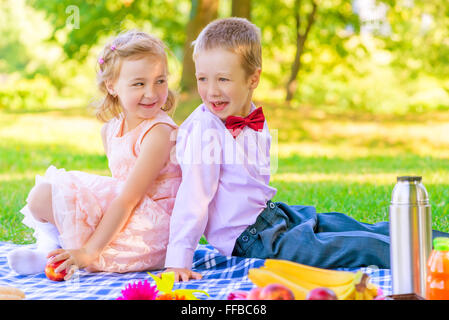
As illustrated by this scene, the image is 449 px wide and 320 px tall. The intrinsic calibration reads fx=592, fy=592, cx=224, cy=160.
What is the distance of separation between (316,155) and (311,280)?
7691mm

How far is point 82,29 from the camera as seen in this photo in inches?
536

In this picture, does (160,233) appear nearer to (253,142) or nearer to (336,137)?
(253,142)

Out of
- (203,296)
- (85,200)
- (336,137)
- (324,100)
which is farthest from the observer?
(324,100)

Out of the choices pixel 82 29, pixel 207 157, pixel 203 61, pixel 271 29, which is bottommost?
pixel 207 157

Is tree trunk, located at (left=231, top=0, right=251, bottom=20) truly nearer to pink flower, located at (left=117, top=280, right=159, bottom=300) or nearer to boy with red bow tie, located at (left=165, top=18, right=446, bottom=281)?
boy with red bow tie, located at (left=165, top=18, right=446, bottom=281)

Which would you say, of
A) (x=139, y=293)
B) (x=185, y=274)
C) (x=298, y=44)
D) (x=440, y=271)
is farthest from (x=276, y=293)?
(x=298, y=44)

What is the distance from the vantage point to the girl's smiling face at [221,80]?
317cm

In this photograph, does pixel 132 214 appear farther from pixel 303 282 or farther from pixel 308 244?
pixel 303 282

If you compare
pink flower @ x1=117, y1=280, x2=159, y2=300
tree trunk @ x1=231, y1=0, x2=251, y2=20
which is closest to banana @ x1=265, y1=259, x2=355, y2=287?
pink flower @ x1=117, y1=280, x2=159, y2=300

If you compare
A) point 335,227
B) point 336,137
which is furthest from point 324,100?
point 335,227

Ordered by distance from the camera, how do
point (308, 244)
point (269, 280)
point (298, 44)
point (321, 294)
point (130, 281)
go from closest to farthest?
point (321, 294), point (269, 280), point (130, 281), point (308, 244), point (298, 44)

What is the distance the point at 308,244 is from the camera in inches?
121

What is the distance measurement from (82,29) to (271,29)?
21.5ft

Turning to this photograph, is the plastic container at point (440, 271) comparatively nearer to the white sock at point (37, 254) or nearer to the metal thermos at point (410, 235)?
the metal thermos at point (410, 235)
